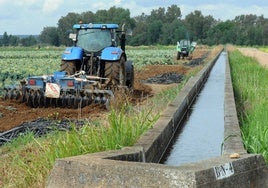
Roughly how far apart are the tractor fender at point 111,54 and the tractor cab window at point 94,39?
457 millimetres

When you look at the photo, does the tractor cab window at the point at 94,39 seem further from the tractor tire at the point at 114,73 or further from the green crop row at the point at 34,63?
the green crop row at the point at 34,63

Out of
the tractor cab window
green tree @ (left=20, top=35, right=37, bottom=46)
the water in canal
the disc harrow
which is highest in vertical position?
the tractor cab window

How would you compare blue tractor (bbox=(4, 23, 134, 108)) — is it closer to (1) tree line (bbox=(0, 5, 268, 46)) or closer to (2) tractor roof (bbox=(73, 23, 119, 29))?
(2) tractor roof (bbox=(73, 23, 119, 29))

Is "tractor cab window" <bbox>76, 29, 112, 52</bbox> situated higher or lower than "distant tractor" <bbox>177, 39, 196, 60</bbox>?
higher

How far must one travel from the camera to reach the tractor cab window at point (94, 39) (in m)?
15.4

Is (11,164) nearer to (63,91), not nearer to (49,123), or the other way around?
(49,123)

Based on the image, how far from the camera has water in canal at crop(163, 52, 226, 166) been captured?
8.38 metres

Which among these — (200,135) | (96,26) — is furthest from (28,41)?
(200,135)

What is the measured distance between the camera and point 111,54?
14.6 meters

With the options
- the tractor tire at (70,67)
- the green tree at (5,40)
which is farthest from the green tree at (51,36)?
the tractor tire at (70,67)

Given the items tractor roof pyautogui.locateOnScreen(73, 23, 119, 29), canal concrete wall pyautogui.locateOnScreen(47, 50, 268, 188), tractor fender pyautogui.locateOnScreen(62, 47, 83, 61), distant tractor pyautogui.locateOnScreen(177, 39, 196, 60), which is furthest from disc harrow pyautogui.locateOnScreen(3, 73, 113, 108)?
distant tractor pyautogui.locateOnScreen(177, 39, 196, 60)

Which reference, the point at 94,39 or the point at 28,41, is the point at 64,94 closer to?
the point at 94,39

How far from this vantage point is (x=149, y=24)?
125 m

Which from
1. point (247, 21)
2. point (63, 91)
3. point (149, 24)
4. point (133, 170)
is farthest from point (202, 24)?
point (133, 170)
